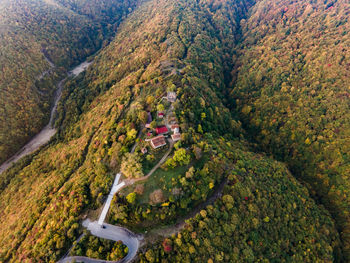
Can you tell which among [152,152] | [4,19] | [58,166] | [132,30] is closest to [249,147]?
[152,152]

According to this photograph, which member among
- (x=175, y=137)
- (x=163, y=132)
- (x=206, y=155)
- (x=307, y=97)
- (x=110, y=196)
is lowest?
(x=307, y=97)

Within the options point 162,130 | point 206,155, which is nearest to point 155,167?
point 162,130

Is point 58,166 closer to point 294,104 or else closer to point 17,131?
point 17,131

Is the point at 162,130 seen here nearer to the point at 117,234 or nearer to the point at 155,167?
the point at 155,167

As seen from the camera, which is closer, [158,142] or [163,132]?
[158,142]

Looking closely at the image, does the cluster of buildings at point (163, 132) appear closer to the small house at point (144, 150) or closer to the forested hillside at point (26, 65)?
the small house at point (144, 150)

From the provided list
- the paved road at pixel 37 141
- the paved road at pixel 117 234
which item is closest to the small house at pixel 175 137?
the paved road at pixel 117 234
